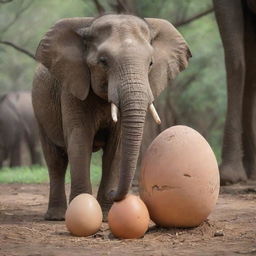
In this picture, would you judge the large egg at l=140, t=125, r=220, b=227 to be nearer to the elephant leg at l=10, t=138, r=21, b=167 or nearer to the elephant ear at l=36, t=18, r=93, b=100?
the elephant ear at l=36, t=18, r=93, b=100

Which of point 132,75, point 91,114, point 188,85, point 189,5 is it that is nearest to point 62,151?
point 91,114

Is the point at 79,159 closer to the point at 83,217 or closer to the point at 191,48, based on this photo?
the point at 83,217

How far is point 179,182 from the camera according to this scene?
6438 millimetres

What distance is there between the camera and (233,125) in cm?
1103

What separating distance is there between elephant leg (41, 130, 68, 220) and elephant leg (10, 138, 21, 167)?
15929 mm

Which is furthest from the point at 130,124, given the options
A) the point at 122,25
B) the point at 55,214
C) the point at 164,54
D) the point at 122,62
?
the point at 55,214

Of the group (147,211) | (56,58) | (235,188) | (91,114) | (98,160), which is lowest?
(98,160)

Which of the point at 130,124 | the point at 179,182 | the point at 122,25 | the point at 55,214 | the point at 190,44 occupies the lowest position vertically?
the point at 55,214

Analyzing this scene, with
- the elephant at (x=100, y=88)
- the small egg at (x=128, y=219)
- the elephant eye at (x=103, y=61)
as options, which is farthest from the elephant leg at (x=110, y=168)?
the small egg at (x=128, y=219)

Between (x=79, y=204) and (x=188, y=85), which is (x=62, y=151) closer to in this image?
(x=79, y=204)

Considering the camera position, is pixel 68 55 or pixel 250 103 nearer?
pixel 68 55

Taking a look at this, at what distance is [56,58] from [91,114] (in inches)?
22.6

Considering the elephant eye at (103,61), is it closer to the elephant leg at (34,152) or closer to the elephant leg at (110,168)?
the elephant leg at (110,168)

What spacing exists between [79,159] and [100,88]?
0.67 metres
